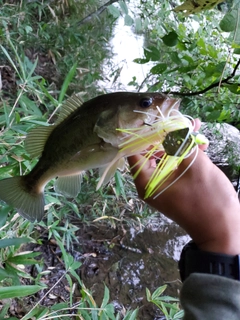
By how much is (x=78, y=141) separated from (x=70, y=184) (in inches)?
8.6

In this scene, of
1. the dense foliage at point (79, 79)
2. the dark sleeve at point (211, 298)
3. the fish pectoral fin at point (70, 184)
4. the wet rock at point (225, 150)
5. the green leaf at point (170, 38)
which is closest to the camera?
the dark sleeve at point (211, 298)

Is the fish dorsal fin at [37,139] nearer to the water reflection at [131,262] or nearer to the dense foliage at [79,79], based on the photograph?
the dense foliage at [79,79]

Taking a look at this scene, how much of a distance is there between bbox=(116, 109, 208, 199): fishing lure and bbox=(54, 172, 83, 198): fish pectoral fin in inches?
13.6

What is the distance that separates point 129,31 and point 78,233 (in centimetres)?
341

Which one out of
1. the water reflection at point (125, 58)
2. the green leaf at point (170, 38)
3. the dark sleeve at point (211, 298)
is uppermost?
the green leaf at point (170, 38)

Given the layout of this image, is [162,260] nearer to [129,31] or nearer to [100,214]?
[100,214]

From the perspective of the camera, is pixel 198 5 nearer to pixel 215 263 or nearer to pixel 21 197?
pixel 215 263

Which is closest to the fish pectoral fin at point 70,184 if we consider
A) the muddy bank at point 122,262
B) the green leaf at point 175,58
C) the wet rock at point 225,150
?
the green leaf at point 175,58

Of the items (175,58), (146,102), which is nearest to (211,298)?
(146,102)

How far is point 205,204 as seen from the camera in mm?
1117

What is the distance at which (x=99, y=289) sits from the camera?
2.59 metres

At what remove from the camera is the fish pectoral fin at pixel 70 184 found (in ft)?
4.65

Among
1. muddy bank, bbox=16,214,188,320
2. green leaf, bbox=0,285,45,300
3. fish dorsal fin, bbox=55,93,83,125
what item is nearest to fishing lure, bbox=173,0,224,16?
fish dorsal fin, bbox=55,93,83,125

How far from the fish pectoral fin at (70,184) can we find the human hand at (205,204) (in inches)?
15.8
